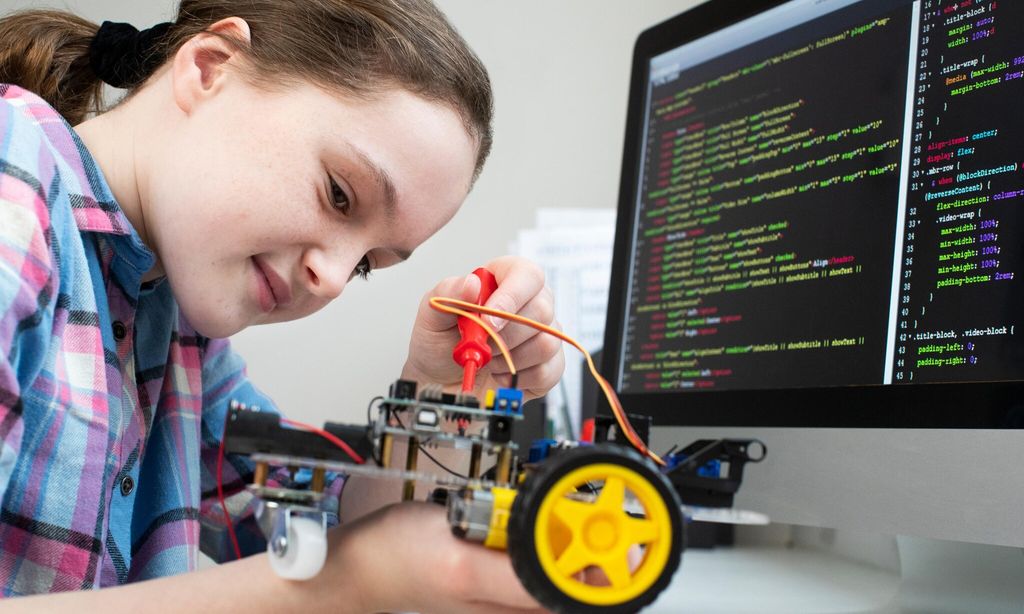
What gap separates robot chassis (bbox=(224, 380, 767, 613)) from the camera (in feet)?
1.13

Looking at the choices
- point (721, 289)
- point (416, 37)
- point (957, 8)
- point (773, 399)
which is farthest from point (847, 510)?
point (416, 37)

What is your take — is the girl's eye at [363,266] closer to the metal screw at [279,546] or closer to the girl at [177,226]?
the girl at [177,226]

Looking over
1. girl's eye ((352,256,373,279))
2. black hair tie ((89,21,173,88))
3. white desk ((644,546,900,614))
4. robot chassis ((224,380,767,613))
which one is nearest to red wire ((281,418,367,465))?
robot chassis ((224,380,767,613))

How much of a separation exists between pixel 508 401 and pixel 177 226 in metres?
0.40

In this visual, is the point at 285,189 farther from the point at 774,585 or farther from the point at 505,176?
the point at 505,176

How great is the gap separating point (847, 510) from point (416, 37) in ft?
1.69

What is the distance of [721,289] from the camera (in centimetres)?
85

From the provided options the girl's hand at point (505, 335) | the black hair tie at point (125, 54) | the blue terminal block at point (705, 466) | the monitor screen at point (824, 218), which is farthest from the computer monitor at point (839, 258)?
the black hair tie at point (125, 54)

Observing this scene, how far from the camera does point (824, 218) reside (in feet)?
2.54

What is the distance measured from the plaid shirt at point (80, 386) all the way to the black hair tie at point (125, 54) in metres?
0.13

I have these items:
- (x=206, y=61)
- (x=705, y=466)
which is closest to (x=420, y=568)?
(x=705, y=466)

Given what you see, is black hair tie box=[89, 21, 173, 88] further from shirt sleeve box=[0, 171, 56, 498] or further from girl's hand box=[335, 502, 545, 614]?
girl's hand box=[335, 502, 545, 614]

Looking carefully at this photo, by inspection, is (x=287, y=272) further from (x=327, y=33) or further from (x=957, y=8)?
(x=957, y=8)

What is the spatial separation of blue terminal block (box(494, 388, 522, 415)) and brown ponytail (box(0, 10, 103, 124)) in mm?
614
